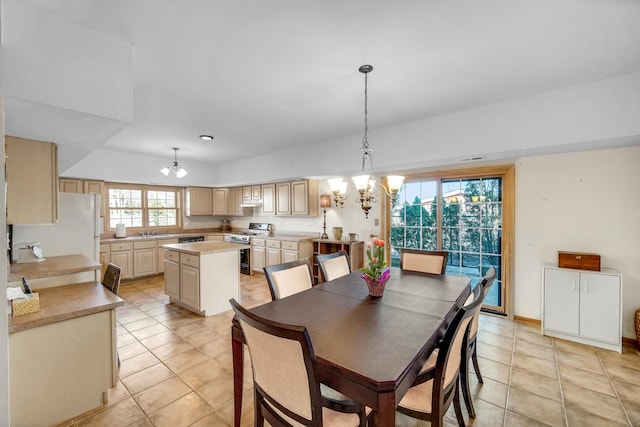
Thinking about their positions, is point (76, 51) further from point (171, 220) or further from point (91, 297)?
point (171, 220)

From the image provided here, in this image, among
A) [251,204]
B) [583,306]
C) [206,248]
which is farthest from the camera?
[251,204]

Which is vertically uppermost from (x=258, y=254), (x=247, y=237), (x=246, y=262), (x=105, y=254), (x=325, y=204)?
(x=325, y=204)

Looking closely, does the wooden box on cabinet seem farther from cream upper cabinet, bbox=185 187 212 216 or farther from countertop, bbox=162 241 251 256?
cream upper cabinet, bbox=185 187 212 216

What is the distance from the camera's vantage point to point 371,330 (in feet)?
4.87

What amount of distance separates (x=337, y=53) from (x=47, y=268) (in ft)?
10.4

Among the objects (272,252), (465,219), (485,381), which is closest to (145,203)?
(272,252)

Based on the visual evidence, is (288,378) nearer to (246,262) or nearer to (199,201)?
(246,262)

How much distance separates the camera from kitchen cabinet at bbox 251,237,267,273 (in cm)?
568

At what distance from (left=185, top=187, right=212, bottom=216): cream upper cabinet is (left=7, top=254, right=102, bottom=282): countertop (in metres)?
3.65

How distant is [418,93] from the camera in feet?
8.75

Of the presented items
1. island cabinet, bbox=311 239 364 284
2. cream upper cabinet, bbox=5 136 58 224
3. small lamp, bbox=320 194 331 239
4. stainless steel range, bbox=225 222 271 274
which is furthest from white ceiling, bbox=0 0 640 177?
stainless steel range, bbox=225 222 271 274

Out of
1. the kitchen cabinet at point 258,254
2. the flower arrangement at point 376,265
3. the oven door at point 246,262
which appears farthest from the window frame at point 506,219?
the oven door at point 246,262

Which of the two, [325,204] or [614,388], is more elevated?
[325,204]

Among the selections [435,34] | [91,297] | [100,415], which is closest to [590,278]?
[435,34]
